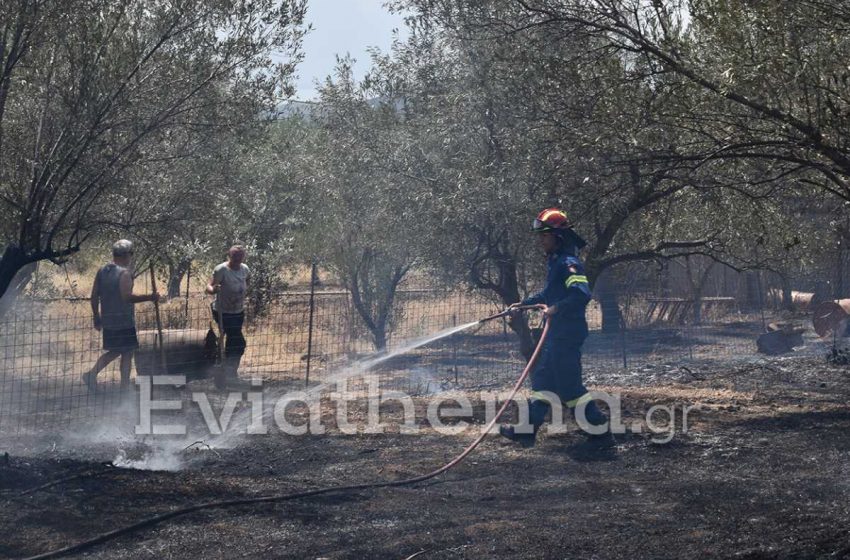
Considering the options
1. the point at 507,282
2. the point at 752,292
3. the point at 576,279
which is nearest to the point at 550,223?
the point at 576,279

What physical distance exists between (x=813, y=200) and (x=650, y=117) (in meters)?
2.51

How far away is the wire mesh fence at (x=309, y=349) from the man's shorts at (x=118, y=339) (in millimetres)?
248

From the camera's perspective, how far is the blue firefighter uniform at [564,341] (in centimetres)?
736

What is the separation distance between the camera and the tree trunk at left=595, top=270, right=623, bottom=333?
15.6 meters

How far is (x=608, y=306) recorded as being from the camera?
1587cm

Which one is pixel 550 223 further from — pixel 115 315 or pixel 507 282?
pixel 115 315

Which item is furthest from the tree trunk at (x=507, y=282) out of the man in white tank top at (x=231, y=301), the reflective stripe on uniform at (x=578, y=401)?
the man in white tank top at (x=231, y=301)

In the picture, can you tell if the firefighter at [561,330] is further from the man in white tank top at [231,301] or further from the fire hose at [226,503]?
the man in white tank top at [231,301]

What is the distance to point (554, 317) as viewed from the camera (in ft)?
24.5

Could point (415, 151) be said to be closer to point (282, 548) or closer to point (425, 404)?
point (425, 404)

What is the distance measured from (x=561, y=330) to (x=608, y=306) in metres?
8.64

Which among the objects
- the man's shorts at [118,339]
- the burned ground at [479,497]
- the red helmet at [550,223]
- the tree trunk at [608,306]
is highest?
the red helmet at [550,223]

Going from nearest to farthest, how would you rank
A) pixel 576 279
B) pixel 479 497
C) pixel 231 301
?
pixel 479 497, pixel 576 279, pixel 231 301

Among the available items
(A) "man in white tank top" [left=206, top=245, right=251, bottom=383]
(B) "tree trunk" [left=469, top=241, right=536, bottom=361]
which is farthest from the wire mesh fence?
(B) "tree trunk" [left=469, top=241, right=536, bottom=361]
